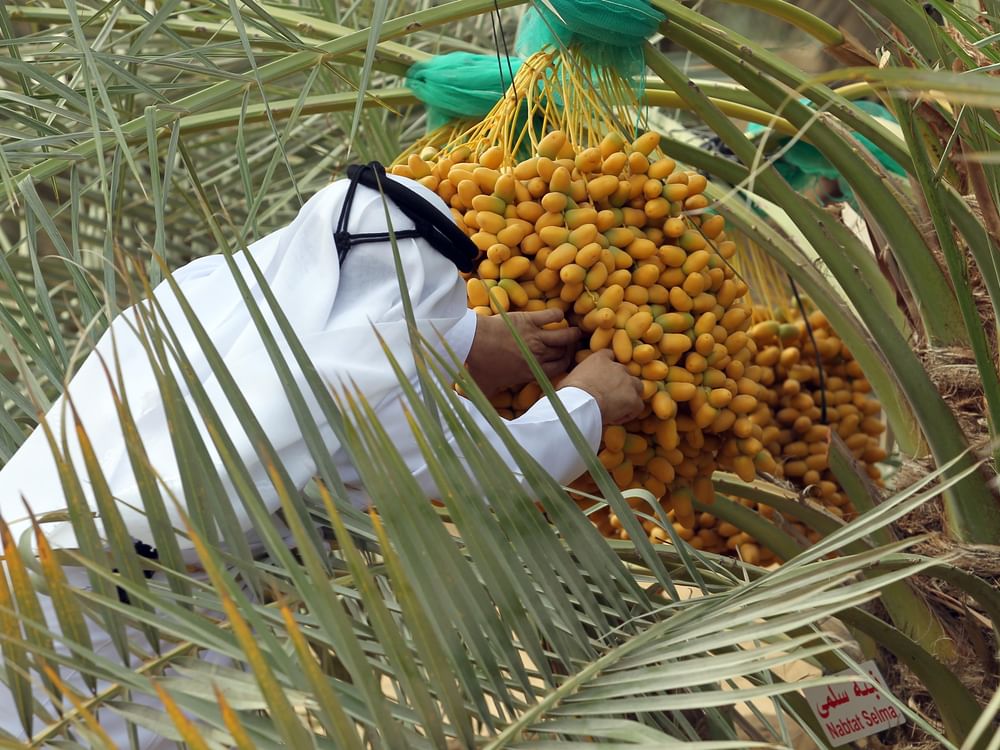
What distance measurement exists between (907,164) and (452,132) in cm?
56

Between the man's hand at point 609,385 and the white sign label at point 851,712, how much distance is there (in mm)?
496

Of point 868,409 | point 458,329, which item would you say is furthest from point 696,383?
point 868,409

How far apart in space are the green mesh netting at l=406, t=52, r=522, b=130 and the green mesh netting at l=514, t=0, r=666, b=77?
0.13 metres

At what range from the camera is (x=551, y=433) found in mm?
1068

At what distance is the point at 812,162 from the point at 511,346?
0.86 m

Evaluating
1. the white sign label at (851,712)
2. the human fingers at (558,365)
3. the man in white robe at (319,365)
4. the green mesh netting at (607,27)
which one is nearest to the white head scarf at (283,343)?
the man in white robe at (319,365)

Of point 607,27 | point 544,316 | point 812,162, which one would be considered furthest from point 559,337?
point 812,162

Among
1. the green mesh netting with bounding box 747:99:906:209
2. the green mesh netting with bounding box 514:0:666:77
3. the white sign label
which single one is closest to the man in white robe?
the green mesh netting with bounding box 514:0:666:77

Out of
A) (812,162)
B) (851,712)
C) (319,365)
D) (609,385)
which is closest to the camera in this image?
(319,365)

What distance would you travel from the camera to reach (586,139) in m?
1.38

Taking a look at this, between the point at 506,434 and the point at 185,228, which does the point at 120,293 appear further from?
the point at 506,434

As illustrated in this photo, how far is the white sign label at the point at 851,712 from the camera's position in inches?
52.2

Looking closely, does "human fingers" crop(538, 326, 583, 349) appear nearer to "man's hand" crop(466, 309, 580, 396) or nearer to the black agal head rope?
"man's hand" crop(466, 309, 580, 396)

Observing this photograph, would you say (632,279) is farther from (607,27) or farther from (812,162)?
(812,162)
